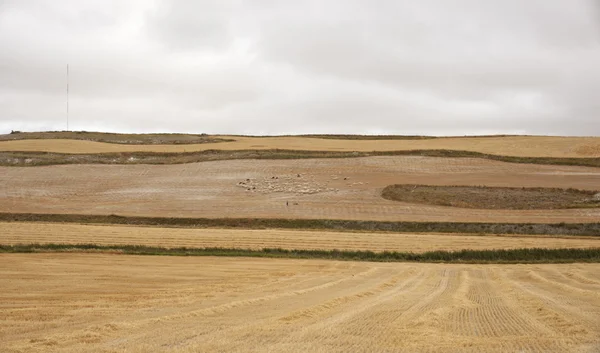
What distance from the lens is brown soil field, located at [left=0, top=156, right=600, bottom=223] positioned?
3944 cm

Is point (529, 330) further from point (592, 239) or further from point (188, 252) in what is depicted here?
point (592, 239)

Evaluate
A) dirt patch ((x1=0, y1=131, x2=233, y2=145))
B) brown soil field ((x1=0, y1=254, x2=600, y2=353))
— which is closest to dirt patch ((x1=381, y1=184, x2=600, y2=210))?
brown soil field ((x1=0, y1=254, x2=600, y2=353))

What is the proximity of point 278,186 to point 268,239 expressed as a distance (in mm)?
16784

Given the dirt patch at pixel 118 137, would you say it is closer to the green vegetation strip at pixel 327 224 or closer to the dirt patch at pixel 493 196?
the dirt patch at pixel 493 196

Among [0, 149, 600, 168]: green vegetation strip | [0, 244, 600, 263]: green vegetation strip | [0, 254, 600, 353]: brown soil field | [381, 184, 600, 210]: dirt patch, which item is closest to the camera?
[0, 254, 600, 353]: brown soil field

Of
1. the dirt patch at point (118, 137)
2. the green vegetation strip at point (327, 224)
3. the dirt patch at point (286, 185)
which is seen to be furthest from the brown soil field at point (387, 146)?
the green vegetation strip at point (327, 224)

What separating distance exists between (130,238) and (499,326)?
2155cm

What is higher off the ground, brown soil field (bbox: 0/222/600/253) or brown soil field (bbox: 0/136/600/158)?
brown soil field (bbox: 0/136/600/158)

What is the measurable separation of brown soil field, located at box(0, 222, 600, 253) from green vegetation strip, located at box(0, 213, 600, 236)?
72.5 inches

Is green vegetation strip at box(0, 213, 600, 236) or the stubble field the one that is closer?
the stubble field

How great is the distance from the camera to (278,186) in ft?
157

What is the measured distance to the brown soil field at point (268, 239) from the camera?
29.6 m

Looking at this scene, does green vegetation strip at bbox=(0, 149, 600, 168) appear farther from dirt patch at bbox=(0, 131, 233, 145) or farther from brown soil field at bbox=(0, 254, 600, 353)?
brown soil field at bbox=(0, 254, 600, 353)

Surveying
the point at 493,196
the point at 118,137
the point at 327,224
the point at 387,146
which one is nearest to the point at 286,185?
the point at 327,224
